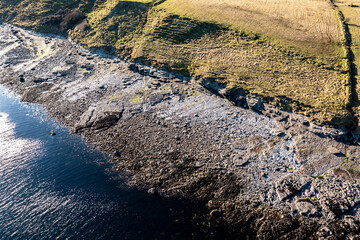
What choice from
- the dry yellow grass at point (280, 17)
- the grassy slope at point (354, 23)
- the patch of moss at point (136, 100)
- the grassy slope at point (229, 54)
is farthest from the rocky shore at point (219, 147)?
the dry yellow grass at point (280, 17)

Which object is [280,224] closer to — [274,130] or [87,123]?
[274,130]

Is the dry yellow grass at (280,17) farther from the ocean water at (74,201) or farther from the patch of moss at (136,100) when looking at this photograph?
the ocean water at (74,201)

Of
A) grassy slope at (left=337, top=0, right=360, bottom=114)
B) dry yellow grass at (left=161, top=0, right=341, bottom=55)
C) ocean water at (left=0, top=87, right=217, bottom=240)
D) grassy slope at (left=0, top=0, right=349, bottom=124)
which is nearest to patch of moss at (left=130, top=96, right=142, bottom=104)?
grassy slope at (left=0, top=0, right=349, bottom=124)

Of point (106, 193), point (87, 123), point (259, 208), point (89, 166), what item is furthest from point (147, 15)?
point (259, 208)

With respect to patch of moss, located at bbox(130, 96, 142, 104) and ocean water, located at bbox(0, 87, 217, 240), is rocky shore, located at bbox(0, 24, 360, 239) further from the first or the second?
ocean water, located at bbox(0, 87, 217, 240)

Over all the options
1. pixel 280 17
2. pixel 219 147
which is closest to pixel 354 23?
pixel 280 17

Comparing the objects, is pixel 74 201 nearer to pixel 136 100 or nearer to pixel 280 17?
pixel 136 100
